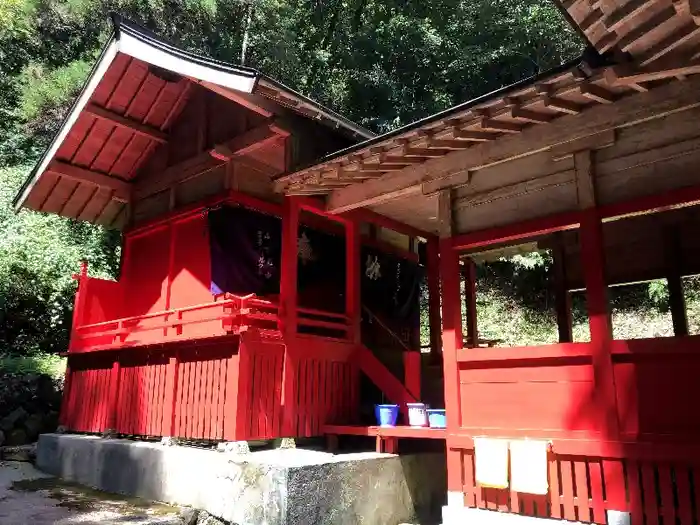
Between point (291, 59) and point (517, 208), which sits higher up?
point (291, 59)

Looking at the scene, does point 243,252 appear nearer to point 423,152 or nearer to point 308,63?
point 423,152

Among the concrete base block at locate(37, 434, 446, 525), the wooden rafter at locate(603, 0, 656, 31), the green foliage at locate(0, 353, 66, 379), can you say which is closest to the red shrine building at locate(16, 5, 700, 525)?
the wooden rafter at locate(603, 0, 656, 31)

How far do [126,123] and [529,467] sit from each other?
8.80 meters

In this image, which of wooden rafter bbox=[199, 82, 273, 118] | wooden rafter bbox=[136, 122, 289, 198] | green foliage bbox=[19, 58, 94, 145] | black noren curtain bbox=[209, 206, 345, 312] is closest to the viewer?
wooden rafter bbox=[199, 82, 273, 118]

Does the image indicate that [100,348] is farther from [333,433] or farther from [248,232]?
[333,433]

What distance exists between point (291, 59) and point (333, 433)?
65.3ft

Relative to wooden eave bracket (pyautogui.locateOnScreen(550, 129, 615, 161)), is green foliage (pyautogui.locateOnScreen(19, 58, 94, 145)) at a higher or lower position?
higher

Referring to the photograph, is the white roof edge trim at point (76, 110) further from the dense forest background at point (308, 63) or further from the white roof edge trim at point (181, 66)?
the dense forest background at point (308, 63)

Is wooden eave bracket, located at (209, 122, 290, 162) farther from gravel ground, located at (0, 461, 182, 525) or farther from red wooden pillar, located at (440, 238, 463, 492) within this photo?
gravel ground, located at (0, 461, 182, 525)

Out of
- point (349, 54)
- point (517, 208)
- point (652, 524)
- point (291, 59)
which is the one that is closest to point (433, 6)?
point (349, 54)

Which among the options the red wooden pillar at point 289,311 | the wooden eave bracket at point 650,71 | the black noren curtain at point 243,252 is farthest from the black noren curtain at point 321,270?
the wooden eave bracket at point 650,71

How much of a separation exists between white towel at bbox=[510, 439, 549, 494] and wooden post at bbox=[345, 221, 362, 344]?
369cm

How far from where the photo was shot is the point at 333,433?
805cm

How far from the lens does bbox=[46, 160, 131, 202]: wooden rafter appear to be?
10461 millimetres
